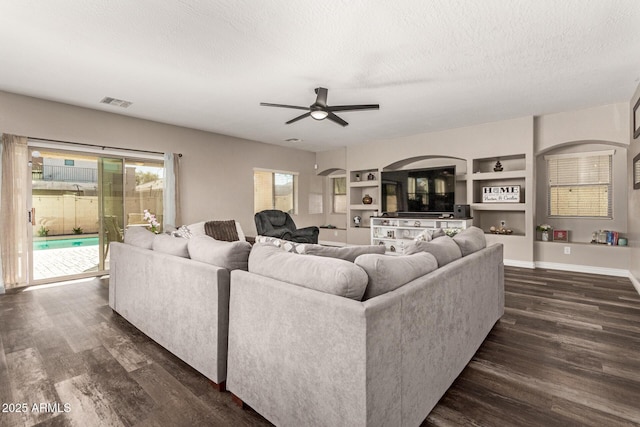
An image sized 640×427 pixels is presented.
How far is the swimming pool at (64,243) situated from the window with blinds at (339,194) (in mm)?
5850

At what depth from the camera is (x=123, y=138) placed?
516 cm

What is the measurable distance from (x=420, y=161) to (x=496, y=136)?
1.86 metres

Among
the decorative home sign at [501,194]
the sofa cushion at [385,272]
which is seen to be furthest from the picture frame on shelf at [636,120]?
the sofa cushion at [385,272]

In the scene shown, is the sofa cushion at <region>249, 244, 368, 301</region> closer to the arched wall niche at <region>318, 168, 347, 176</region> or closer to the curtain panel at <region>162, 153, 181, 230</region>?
the curtain panel at <region>162, 153, 181, 230</region>

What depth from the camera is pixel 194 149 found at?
6.12 m

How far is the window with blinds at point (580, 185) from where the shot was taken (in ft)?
17.1

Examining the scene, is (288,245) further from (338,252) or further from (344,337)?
(344,337)

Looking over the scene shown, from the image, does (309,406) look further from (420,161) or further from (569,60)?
(420,161)

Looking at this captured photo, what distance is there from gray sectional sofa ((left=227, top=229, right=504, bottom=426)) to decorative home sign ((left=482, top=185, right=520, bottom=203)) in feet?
14.8

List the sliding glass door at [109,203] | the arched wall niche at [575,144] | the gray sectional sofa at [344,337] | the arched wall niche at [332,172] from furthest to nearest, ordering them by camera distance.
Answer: the arched wall niche at [332,172] → the sliding glass door at [109,203] → the arched wall niche at [575,144] → the gray sectional sofa at [344,337]

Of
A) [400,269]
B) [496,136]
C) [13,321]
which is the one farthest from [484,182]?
[13,321]

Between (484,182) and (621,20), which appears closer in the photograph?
(621,20)

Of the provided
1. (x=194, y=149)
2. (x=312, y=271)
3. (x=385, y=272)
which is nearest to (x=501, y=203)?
(x=385, y=272)

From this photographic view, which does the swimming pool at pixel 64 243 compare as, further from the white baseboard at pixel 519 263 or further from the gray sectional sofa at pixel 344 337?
the white baseboard at pixel 519 263
